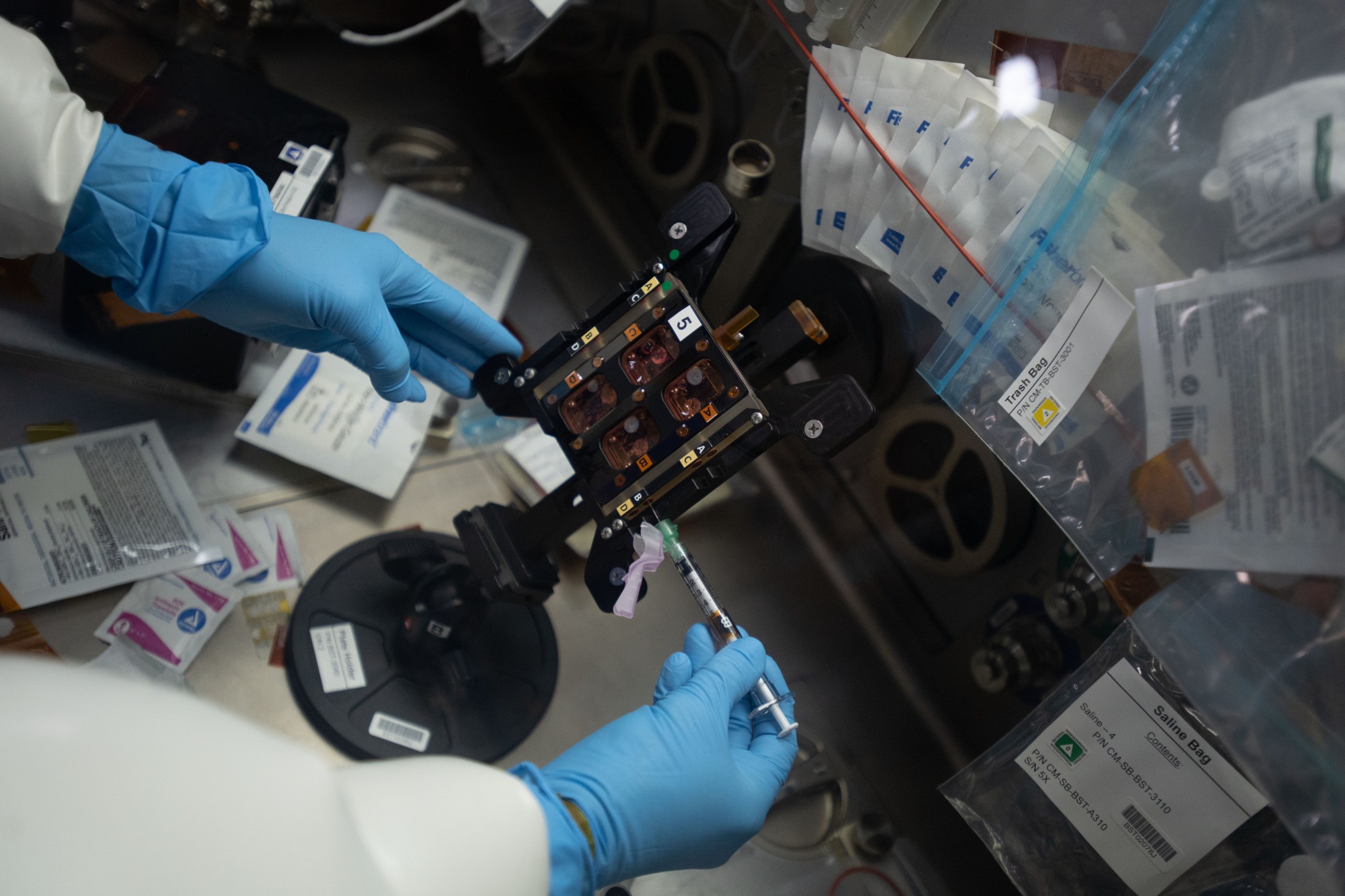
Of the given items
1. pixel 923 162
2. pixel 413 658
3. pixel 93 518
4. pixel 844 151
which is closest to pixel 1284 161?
pixel 923 162

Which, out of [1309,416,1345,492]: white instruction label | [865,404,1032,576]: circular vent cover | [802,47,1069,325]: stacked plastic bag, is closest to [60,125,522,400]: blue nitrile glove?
[802,47,1069,325]: stacked plastic bag

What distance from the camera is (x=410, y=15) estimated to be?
163 centimetres

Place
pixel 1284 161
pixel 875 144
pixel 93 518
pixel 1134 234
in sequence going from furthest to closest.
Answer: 1. pixel 93 518
2. pixel 875 144
3. pixel 1134 234
4. pixel 1284 161

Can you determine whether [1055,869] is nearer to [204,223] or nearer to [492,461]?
[492,461]

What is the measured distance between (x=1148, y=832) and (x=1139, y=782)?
49mm

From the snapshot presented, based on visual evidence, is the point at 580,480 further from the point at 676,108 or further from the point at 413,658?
the point at 676,108

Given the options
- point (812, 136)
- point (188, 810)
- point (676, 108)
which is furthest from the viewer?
point (676, 108)

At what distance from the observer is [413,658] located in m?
1.17

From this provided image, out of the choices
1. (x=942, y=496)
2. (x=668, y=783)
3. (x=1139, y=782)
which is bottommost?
(x=668, y=783)

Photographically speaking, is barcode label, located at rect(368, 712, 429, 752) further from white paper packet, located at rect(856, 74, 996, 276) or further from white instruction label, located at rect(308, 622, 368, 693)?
white paper packet, located at rect(856, 74, 996, 276)

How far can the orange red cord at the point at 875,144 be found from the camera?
89 centimetres

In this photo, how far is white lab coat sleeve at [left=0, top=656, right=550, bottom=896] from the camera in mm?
473

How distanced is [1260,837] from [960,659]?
46cm

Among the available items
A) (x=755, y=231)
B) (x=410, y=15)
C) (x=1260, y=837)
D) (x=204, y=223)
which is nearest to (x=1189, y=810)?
(x=1260, y=837)
